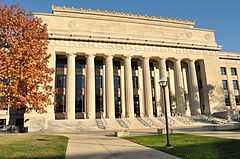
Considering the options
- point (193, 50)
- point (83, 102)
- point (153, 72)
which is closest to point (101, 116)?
point (83, 102)

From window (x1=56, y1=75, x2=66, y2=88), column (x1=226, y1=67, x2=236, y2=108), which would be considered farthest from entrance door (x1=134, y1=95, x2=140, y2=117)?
column (x1=226, y1=67, x2=236, y2=108)

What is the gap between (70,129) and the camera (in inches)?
1515

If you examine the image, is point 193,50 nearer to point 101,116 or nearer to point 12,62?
point 101,116

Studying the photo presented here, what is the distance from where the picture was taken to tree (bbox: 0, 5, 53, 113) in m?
19.0

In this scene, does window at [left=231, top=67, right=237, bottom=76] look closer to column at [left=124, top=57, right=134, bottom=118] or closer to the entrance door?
the entrance door

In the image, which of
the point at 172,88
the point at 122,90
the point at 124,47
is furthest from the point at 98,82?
the point at 172,88

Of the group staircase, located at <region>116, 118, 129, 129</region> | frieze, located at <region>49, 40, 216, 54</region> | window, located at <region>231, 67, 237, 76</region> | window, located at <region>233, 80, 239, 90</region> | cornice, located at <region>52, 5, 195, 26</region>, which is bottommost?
staircase, located at <region>116, 118, 129, 129</region>

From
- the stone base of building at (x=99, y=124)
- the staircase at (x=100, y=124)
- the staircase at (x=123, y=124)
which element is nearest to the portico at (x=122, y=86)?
the staircase at (x=100, y=124)

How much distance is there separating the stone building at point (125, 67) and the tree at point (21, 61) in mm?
22579

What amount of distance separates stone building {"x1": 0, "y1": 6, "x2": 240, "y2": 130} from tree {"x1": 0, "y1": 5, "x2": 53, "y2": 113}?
2258cm

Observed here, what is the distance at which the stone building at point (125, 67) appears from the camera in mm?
48375

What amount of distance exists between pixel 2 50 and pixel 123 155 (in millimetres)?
13831

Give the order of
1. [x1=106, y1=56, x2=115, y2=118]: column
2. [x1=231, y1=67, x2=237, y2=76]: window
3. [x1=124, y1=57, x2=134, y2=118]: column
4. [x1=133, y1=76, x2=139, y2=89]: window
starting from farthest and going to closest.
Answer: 1. [x1=231, y1=67, x2=237, y2=76]: window
2. [x1=133, y1=76, x2=139, y2=89]: window
3. [x1=124, y1=57, x2=134, y2=118]: column
4. [x1=106, y1=56, x2=115, y2=118]: column

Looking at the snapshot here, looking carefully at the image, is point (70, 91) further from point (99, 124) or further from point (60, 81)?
point (99, 124)
